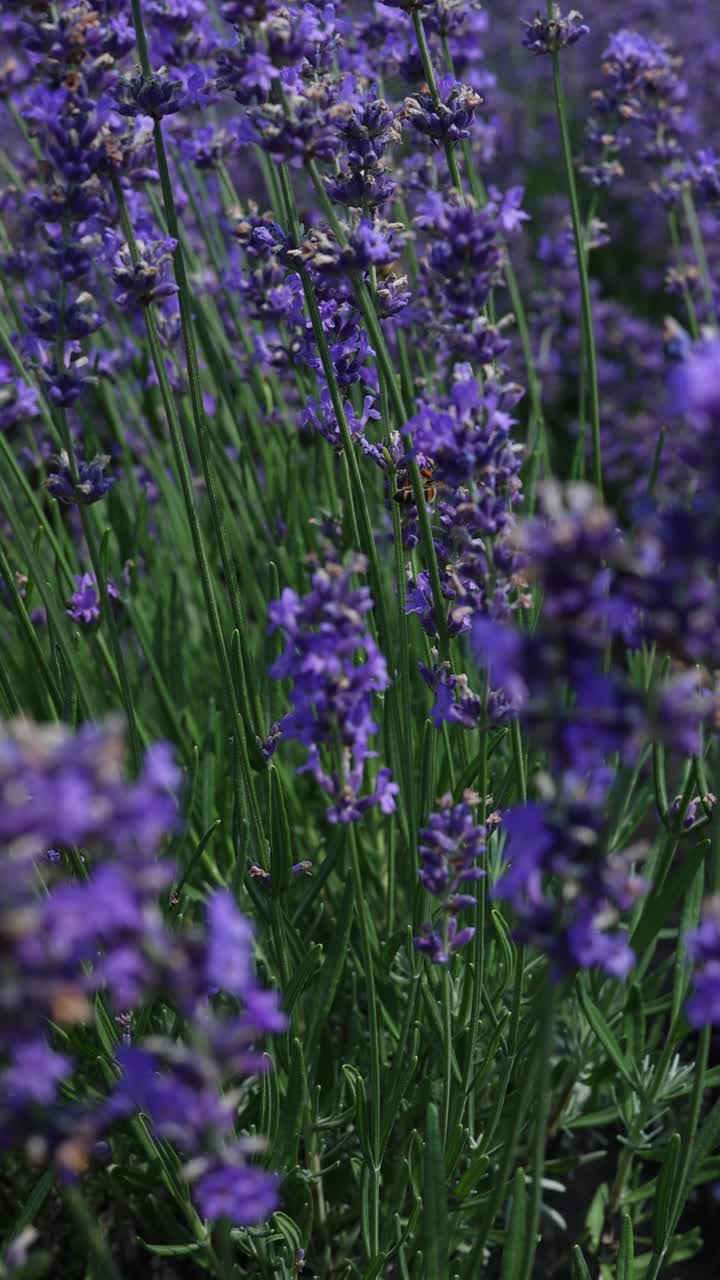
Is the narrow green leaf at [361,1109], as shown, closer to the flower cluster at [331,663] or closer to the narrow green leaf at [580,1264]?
the narrow green leaf at [580,1264]

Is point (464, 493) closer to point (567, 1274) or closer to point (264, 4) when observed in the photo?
point (264, 4)

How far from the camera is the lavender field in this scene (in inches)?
41.1

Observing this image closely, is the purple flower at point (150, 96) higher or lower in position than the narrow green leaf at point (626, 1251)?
higher

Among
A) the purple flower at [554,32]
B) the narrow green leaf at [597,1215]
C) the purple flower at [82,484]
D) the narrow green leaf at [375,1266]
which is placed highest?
the purple flower at [554,32]

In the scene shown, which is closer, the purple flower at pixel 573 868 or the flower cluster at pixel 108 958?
the flower cluster at pixel 108 958

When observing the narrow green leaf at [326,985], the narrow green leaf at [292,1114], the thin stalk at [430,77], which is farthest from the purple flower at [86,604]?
the thin stalk at [430,77]

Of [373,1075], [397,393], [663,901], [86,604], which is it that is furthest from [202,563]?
[663,901]

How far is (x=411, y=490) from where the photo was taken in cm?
209

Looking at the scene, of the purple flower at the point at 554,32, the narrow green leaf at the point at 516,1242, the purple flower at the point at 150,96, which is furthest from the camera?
the purple flower at the point at 554,32

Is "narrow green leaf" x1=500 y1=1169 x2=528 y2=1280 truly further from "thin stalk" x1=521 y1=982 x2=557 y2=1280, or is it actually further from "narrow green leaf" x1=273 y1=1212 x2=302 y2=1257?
"narrow green leaf" x1=273 y1=1212 x2=302 y2=1257

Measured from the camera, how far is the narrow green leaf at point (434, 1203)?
163cm

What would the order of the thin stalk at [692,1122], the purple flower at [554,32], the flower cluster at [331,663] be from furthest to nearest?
1. the purple flower at [554,32]
2. the thin stalk at [692,1122]
3. the flower cluster at [331,663]

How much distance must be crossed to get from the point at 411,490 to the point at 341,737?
80 cm

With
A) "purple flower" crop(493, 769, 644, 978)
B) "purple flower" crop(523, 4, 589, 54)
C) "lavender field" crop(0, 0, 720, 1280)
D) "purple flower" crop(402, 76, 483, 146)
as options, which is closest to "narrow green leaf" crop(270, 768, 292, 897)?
"lavender field" crop(0, 0, 720, 1280)
